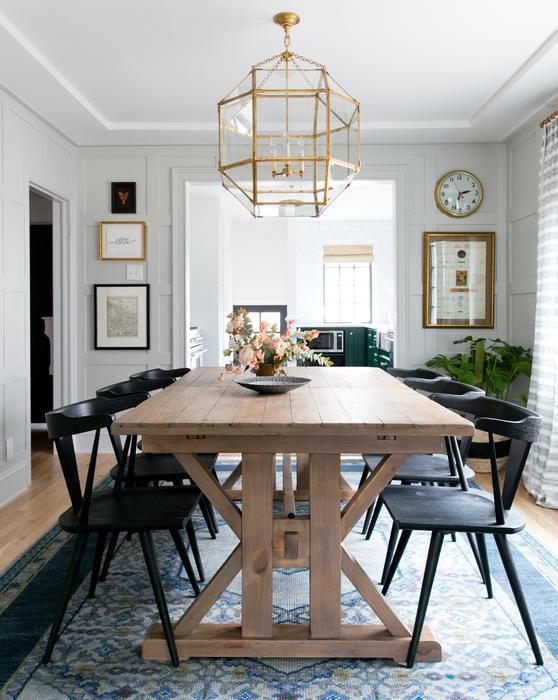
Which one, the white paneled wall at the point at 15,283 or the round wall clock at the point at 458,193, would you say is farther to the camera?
the round wall clock at the point at 458,193

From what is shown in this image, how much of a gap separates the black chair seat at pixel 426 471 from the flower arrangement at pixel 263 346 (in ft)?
1.95

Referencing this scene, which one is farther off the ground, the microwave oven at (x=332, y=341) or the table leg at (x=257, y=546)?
the microwave oven at (x=332, y=341)

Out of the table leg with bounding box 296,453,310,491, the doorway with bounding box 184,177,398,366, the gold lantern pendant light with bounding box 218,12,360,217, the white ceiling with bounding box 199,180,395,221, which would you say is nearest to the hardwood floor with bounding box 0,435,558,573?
the table leg with bounding box 296,453,310,491

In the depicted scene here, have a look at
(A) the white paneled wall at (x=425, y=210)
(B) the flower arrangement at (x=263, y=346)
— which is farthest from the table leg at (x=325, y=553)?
(A) the white paneled wall at (x=425, y=210)

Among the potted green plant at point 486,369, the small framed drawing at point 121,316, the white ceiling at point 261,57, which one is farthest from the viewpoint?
the small framed drawing at point 121,316

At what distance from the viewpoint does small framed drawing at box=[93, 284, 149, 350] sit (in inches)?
205

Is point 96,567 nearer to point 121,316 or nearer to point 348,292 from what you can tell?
point 121,316

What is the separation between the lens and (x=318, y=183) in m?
2.68

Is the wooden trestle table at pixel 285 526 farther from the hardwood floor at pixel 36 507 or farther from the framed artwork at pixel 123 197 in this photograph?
the framed artwork at pixel 123 197

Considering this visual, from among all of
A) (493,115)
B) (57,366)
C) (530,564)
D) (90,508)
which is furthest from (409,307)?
(90,508)

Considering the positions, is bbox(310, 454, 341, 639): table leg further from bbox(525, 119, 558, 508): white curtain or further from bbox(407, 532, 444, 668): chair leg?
bbox(525, 119, 558, 508): white curtain

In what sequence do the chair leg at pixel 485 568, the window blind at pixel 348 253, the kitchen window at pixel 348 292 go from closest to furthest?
the chair leg at pixel 485 568, the window blind at pixel 348 253, the kitchen window at pixel 348 292

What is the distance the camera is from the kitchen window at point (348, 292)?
9852mm

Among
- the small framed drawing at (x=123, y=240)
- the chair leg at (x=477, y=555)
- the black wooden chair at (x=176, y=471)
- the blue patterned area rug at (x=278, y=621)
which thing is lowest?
the blue patterned area rug at (x=278, y=621)
